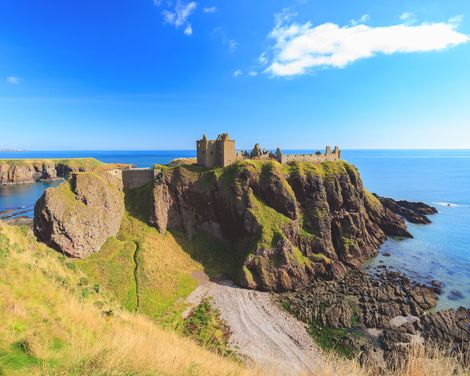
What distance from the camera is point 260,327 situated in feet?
113

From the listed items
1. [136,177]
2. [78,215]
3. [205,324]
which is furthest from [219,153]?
[205,324]

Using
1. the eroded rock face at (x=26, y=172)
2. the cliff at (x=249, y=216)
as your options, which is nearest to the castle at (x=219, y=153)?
the cliff at (x=249, y=216)

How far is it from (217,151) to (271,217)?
19.5m

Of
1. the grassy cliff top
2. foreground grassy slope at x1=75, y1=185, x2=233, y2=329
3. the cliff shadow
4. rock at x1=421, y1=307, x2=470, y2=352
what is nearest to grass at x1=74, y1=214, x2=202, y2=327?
foreground grassy slope at x1=75, y1=185, x2=233, y2=329

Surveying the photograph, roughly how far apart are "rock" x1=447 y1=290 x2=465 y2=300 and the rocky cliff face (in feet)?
48.9

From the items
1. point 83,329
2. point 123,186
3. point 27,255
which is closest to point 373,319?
point 83,329

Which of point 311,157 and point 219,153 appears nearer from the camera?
point 219,153

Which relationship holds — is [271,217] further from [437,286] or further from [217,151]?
[437,286]

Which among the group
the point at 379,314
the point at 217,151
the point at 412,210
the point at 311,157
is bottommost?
the point at 379,314

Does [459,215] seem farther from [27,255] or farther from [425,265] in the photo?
[27,255]

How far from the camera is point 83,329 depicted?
36.9ft

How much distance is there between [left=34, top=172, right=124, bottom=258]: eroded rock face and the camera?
36344 millimetres

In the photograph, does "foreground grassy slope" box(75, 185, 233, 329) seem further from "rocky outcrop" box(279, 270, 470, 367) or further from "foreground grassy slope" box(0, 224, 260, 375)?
"foreground grassy slope" box(0, 224, 260, 375)

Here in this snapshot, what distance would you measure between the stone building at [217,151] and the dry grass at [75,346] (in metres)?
45.1
